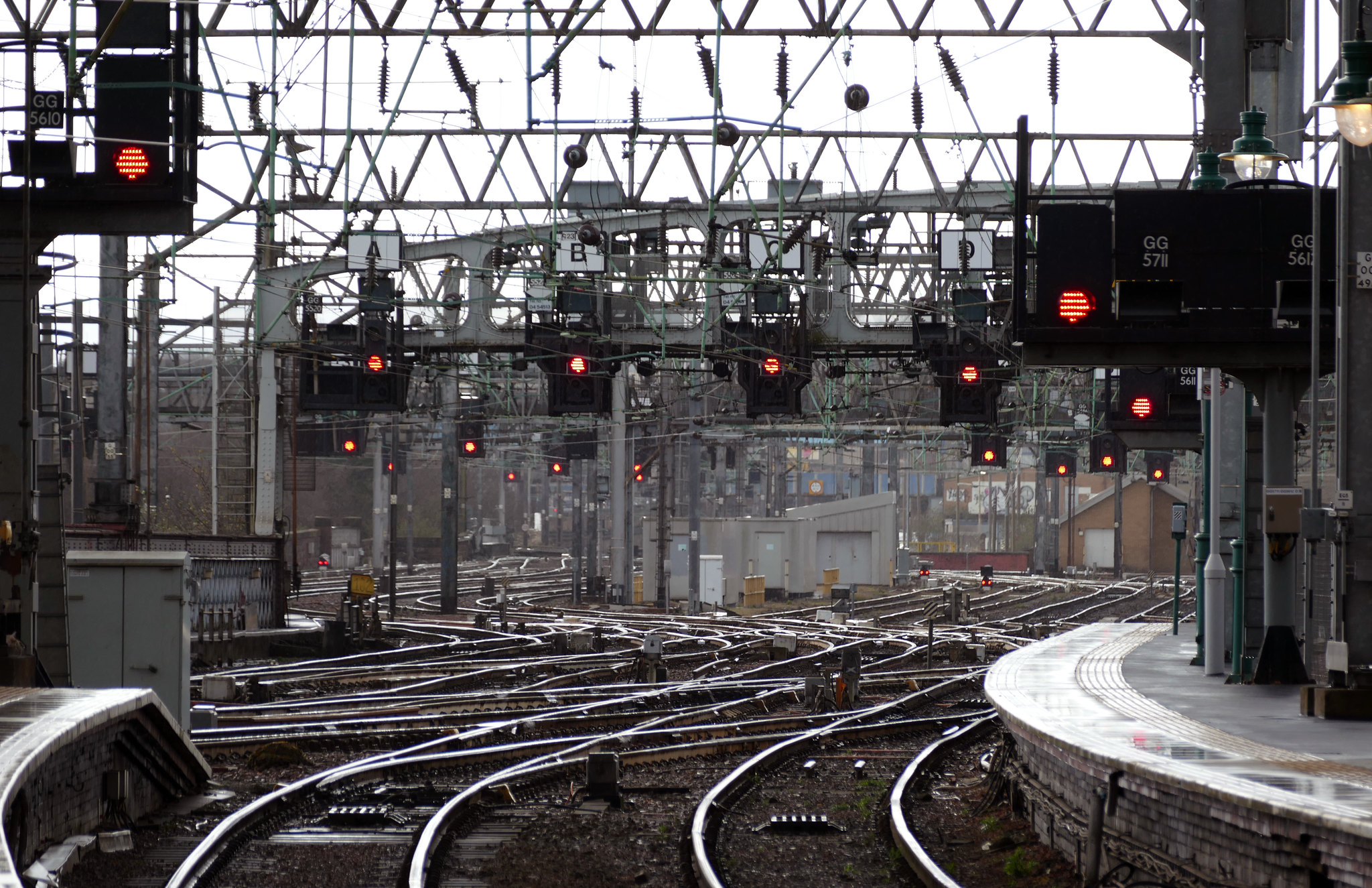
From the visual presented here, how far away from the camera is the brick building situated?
74.6m

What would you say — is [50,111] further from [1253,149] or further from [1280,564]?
[1280,564]

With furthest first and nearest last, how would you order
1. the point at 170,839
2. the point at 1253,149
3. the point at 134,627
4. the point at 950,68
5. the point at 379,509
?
the point at 379,509 → the point at 950,68 → the point at 134,627 → the point at 1253,149 → the point at 170,839

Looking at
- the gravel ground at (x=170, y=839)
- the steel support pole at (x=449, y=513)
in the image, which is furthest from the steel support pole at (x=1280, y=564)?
the steel support pole at (x=449, y=513)

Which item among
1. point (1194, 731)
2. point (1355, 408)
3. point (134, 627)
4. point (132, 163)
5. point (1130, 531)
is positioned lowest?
point (1130, 531)

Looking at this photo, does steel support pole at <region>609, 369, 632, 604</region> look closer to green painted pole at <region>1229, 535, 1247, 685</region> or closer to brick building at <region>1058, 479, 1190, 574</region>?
green painted pole at <region>1229, 535, 1247, 685</region>

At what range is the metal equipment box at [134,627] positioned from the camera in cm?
1484

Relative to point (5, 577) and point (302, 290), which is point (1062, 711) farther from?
point (302, 290)

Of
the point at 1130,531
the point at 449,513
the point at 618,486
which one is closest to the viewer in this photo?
the point at 449,513

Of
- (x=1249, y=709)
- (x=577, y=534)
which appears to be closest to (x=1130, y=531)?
(x=577, y=534)

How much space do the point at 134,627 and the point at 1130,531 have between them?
224ft

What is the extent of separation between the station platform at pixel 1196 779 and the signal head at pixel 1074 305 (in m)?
3.24

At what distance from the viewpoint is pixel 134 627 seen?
588 inches

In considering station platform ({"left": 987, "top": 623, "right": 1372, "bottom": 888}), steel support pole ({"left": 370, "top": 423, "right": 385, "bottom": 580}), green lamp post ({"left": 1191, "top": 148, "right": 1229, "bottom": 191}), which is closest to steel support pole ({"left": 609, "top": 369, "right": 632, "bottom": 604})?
steel support pole ({"left": 370, "top": 423, "right": 385, "bottom": 580})

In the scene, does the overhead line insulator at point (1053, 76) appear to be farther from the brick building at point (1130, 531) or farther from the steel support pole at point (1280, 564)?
the brick building at point (1130, 531)
